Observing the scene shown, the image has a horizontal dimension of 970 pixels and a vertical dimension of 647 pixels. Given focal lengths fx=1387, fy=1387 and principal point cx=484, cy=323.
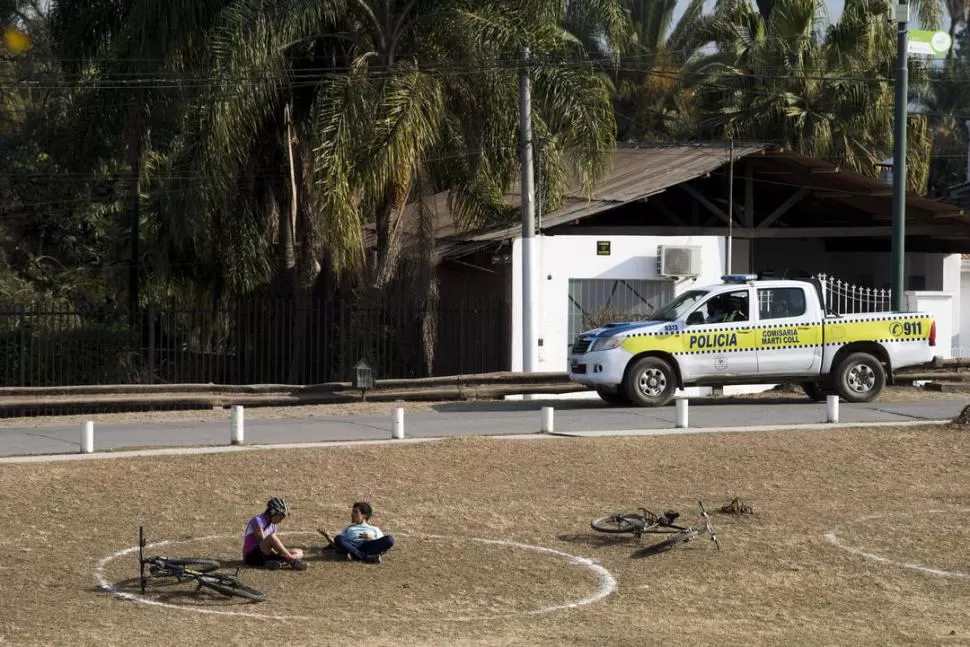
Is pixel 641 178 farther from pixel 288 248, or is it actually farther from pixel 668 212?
pixel 288 248

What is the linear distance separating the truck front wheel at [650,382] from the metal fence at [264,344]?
5.83 metres

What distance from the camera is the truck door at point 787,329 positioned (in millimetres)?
21234

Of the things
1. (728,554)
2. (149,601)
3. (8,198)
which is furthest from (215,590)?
(8,198)

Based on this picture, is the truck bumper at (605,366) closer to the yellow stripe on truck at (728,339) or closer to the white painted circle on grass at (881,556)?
the yellow stripe on truck at (728,339)

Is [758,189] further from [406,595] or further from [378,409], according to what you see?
[406,595]

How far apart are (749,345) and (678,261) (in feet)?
22.3

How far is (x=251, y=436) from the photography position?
18016mm

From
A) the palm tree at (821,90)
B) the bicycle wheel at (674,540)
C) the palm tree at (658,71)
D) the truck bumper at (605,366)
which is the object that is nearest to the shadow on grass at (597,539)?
the bicycle wheel at (674,540)

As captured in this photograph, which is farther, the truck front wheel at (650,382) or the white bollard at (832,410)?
the truck front wheel at (650,382)

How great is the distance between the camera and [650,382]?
21156mm

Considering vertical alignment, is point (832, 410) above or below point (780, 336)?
below

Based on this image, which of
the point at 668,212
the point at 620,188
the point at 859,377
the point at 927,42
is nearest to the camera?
the point at 859,377

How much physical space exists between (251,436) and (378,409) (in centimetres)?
401

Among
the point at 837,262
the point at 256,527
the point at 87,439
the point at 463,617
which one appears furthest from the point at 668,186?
the point at 463,617
